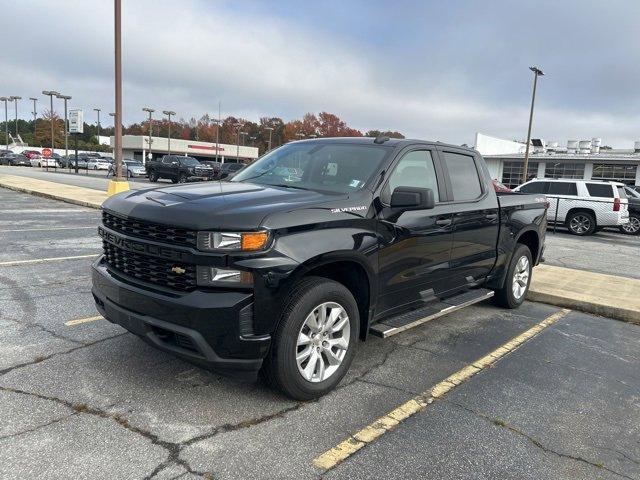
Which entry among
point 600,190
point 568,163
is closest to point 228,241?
point 600,190

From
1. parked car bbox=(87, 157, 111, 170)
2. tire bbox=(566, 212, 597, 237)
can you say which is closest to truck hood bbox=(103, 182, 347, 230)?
tire bbox=(566, 212, 597, 237)

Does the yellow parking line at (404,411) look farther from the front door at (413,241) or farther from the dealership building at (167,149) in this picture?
the dealership building at (167,149)

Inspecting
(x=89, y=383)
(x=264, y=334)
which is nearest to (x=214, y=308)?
(x=264, y=334)

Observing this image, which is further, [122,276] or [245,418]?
[122,276]

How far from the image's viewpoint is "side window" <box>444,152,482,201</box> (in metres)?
4.93

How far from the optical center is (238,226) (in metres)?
3.09

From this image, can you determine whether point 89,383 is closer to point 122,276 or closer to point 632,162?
point 122,276

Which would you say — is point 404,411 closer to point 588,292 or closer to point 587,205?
point 588,292

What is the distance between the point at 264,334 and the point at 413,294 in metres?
1.69

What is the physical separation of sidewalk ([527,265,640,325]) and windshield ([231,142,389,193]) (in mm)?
3729

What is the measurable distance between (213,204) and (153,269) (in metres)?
0.59

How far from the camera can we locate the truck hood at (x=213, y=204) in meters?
3.12

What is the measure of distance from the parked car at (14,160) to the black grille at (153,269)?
219 ft

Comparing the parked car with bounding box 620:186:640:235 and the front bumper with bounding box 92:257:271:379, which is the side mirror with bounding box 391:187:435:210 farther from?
the parked car with bounding box 620:186:640:235
